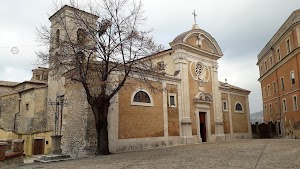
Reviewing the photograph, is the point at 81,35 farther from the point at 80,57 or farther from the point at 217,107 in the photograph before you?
the point at 217,107

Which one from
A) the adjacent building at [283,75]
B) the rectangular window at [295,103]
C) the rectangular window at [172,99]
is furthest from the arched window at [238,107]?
the rectangular window at [172,99]

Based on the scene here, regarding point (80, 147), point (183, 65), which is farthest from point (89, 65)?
point (183, 65)

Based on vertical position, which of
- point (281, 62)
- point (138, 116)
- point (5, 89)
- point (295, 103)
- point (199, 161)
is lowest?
point (199, 161)

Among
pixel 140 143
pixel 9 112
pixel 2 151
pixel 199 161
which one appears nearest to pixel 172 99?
pixel 140 143

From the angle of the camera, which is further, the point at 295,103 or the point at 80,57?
the point at 295,103

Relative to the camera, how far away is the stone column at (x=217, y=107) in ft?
80.3

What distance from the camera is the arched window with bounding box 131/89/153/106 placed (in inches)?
692

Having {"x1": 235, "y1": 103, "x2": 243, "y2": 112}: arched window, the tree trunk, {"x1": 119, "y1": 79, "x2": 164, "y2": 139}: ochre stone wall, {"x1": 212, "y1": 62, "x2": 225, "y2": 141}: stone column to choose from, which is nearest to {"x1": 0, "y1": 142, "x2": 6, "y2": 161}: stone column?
the tree trunk

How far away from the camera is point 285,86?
92.6ft

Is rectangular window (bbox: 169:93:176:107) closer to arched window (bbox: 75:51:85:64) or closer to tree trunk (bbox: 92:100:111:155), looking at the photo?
tree trunk (bbox: 92:100:111:155)

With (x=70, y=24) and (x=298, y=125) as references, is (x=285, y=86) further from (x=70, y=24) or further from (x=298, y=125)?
(x=70, y=24)

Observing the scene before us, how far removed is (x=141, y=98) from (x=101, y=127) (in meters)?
4.49

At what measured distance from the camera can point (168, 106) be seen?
20.3m

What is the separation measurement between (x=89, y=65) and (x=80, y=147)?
498 centimetres
